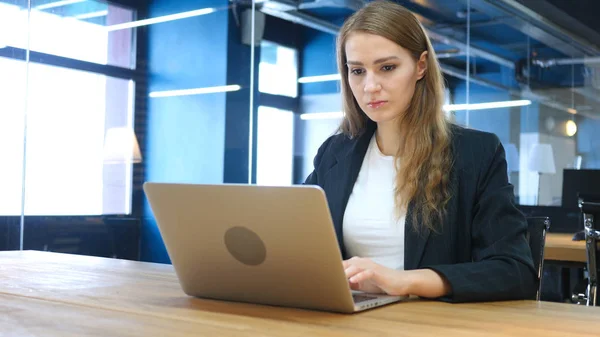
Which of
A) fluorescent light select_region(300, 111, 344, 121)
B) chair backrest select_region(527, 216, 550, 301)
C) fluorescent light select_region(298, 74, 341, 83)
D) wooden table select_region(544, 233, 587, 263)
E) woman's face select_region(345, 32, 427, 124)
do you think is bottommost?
wooden table select_region(544, 233, 587, 263)

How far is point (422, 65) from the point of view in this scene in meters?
1.87

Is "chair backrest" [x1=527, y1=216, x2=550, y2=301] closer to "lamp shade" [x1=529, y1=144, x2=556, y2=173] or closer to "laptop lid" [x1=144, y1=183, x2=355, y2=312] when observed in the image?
"laptop lid" [x1=144, y1=183, x2=355, y2=312]

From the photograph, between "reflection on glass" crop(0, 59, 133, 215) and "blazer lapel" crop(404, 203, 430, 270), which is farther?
"reflection on glass" crop(0, 59, 133, 215)

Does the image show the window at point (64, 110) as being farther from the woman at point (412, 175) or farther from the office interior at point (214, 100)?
the woman at point (412, 175)

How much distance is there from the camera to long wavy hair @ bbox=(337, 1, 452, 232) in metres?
1.71

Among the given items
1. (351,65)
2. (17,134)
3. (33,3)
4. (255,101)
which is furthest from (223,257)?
(255,101)

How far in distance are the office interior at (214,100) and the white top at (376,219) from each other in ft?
7.79

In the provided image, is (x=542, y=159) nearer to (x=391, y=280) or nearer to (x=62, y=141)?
(x=62, y=141)

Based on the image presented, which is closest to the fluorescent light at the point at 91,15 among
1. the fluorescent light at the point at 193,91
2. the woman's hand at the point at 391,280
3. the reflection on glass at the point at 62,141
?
the reflection on glass at the point at 62,141

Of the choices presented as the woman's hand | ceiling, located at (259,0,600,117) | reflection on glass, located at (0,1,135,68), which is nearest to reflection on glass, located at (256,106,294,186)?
ceiling, located at (259,0,600,117)

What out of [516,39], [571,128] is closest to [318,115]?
[516,39]

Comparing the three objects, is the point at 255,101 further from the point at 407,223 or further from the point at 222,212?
the point at 222,212

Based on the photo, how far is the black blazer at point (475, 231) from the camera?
1.46 meters

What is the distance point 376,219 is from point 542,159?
184 inches
